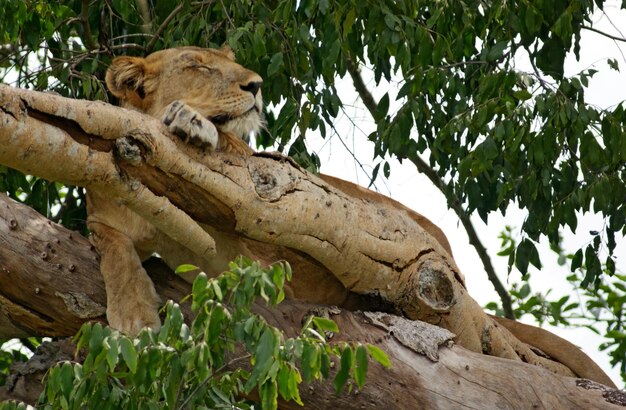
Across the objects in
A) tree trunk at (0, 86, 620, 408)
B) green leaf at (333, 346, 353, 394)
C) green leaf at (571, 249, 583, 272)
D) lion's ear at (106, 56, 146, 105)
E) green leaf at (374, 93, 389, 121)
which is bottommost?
green leaf at (333, 346, 353, 394)

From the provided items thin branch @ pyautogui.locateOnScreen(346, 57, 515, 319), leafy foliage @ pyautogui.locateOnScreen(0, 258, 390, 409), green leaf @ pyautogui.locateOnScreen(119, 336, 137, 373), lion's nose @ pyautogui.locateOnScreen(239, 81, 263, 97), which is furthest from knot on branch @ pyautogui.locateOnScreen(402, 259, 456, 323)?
thin branch @ pyautogui.locateOnScreen(346, 57, 515, 319)

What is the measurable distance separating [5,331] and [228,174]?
1214 millimetres

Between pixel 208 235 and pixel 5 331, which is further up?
pixel 208 235

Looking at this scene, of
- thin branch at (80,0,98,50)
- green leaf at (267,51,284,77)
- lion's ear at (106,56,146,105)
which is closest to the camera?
lion's ear at (106,56,146,105)

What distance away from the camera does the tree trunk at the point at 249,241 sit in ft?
12.3

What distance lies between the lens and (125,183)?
12.5ft

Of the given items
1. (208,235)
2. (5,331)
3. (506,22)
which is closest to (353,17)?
(506,22)

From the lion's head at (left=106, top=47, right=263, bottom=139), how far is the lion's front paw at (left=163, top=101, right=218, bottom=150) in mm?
683

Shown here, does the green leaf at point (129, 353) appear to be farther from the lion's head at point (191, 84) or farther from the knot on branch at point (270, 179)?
the lion's head at point (191, 84)

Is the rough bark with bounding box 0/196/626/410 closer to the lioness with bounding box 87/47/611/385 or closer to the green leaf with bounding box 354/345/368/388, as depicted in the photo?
the lioness with bounding box 87/47/611/385

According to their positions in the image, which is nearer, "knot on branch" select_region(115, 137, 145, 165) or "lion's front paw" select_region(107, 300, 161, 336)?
"knot on branch" select_region(115, 137, 145, 165)

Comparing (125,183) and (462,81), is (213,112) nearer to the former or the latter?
(125,183)

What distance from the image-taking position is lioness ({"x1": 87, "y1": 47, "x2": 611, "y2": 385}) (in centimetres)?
426

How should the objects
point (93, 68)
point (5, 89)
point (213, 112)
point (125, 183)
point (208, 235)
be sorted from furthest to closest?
point (93, 68) → point (213, 112) → point (208, 235) → point (125, 183) → point (5, 89)
